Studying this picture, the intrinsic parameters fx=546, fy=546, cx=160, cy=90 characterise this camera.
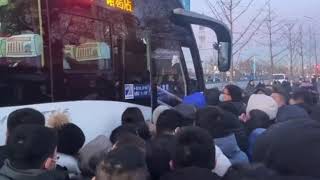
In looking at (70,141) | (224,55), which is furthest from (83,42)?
(224,55)

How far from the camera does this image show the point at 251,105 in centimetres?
660

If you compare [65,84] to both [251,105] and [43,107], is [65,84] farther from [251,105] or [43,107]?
[251,105]

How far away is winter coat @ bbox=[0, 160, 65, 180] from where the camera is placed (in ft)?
10.7

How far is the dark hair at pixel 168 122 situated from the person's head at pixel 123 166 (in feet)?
6.19

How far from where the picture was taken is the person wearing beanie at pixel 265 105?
21.3 feet

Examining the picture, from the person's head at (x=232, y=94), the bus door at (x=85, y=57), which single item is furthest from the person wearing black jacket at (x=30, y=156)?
the person's head at (x=232, y=94)

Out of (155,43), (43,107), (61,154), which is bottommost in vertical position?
(61,154)

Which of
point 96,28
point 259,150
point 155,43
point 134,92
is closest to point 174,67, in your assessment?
point 155,43

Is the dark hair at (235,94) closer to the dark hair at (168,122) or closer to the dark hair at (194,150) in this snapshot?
the dark hair at (168,122)

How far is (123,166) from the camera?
9.27ft

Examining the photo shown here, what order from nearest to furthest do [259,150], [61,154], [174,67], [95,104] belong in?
[259,150], [61,154], [95,104], [174,67]

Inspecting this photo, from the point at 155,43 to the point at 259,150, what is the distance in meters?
4.81

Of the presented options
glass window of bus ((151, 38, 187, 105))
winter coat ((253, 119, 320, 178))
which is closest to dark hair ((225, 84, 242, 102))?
glass window of bus ((151, 38, 187, 105))

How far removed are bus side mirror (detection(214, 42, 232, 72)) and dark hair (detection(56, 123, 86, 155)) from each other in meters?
4.46
